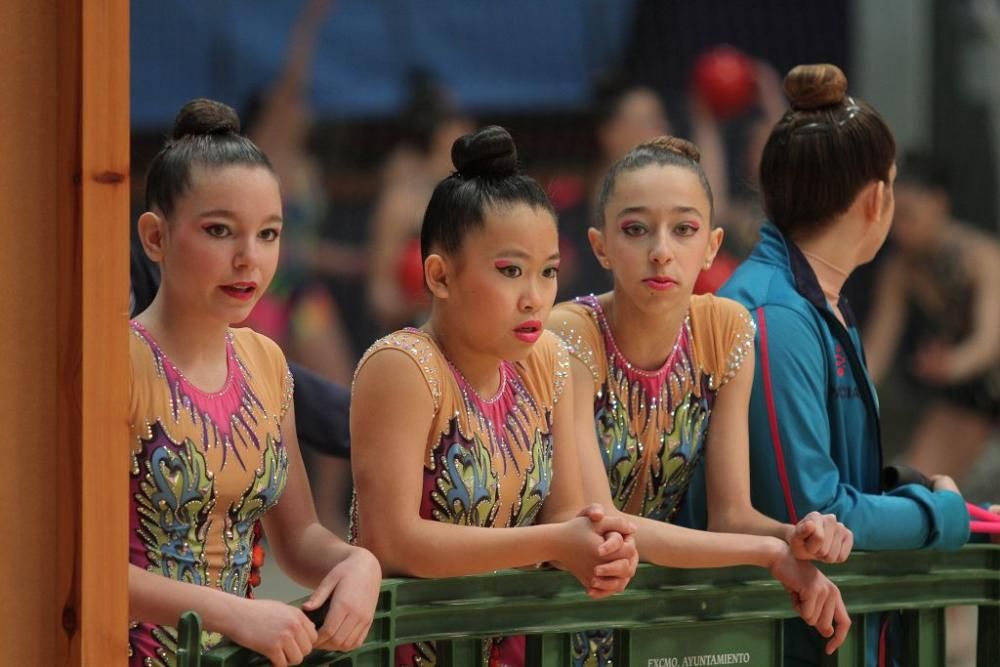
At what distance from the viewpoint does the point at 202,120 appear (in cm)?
248

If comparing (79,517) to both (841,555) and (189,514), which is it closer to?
(189,514)

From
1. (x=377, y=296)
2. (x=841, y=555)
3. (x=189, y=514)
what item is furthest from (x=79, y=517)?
(x=377, y=296)

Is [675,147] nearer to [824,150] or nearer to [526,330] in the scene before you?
[824,150]

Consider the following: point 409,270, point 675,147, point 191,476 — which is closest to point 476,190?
point 675,147

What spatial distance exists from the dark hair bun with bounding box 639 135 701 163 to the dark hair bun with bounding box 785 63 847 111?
310 mm

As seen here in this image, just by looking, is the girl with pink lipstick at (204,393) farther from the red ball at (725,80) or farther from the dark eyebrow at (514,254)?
the red ball at (725,80)

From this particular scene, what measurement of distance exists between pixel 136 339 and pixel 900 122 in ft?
24.8

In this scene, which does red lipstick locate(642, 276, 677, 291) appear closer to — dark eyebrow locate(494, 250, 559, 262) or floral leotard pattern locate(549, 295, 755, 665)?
floral leotard pattern locate(549, 295, 755, 665)

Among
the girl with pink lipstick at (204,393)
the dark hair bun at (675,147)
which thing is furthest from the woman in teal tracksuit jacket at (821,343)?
the girl with pink lipstick at (204,393)

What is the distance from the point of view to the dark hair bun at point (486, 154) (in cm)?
258

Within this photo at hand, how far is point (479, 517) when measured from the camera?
2539 millimetres

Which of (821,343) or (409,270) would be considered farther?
(409,270)

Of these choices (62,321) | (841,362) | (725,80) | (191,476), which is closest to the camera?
(62,321)

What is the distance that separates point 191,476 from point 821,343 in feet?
4.25
